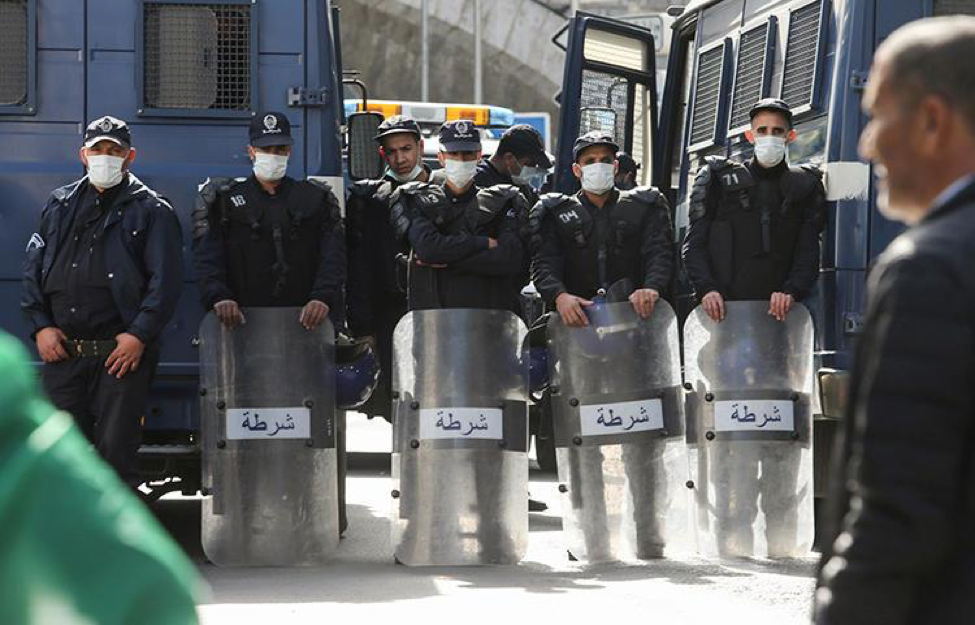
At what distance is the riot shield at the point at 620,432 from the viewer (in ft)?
31.4

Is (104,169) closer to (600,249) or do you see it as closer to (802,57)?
(600,249)

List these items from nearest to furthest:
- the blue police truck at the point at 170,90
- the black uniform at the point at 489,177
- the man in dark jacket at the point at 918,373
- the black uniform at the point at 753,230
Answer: the man in dark jacket at the point at 918,373 < the black uniform at the point at 753,230 < the blue police truck at the point at 170,90 < the black uniform at the point at 489,177

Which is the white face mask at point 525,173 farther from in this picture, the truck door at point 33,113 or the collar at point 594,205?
the truck door at point 33,113

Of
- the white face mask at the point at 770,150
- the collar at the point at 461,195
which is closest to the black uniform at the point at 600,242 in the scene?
the collar at the point at 461,195

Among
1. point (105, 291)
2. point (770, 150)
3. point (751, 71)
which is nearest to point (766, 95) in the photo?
point (751, 71)

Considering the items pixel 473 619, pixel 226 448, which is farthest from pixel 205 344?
pixel 473 619

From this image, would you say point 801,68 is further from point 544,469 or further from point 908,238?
point 908,238

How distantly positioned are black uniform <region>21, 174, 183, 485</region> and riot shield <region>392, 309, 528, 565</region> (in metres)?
1.20

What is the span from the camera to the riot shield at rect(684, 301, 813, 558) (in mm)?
9570

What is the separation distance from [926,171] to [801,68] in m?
7.52

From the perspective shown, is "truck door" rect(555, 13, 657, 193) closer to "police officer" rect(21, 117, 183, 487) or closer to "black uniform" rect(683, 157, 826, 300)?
"black uniform" rect(683, 157, 826, 300)

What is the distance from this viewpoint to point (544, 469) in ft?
46.9

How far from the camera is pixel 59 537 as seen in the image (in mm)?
2051

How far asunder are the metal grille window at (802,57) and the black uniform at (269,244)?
2.39m
